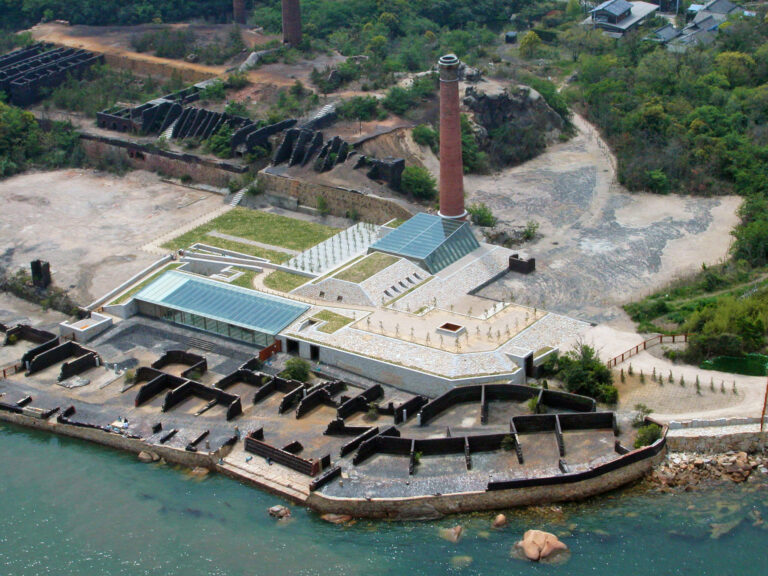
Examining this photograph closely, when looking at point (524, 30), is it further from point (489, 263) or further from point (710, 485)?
point (710, 485)

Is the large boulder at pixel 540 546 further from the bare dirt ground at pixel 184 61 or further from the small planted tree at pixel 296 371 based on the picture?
the bare dirt ground at pixel 184 61

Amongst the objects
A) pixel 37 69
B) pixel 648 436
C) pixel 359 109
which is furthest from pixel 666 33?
pixel 648 436

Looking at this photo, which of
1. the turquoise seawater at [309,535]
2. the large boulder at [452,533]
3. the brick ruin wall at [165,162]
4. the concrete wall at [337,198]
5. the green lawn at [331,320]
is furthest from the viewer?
the brick ruin wall at [165,162]

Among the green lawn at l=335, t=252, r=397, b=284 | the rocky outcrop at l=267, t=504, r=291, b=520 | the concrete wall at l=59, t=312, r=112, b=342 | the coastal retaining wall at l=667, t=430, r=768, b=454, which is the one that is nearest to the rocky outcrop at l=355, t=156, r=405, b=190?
the green lawn at l=335, t=252, r=397, b=284

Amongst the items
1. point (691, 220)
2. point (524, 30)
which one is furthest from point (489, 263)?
point (524, 30)

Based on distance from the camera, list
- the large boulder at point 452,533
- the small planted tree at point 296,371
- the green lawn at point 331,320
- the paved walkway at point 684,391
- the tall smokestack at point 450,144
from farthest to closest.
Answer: the tall smokestack at point 450,144 < the green lawn at point 331,320 < the small planted tree at point 296,371 < the paved walkway at point 684,391 < the large boulder at point 452,533

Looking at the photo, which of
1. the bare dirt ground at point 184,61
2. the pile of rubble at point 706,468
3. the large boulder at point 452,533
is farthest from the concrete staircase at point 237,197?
the pile of rubble at point 706,468
